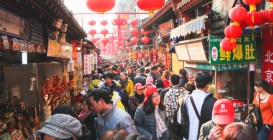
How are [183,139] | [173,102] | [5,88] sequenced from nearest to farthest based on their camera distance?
[183,139], [5,88], [173,102]

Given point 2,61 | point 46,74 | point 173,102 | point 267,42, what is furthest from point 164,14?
point 2,61

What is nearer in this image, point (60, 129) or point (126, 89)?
point (60, 129)

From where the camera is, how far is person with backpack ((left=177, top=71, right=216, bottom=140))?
5238mm

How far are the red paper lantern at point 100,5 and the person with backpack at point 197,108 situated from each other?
3.90 m

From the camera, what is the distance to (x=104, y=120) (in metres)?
4.72

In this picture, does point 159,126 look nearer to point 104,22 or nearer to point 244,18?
point 244,18

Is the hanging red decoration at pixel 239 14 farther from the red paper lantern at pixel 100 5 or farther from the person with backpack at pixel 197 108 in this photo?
the red paper lantern at pixel 100 5

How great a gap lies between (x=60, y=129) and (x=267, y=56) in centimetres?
781

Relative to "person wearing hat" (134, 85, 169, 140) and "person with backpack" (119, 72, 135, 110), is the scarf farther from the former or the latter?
"person with backpack" (119, 72, 135, 110)

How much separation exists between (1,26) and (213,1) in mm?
7148

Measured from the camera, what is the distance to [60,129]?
3248 millimetres

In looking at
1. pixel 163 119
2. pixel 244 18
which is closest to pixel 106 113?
pixel 163 119

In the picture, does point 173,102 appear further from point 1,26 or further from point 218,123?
point 1,26

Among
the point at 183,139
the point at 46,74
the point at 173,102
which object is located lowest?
the point at 183,139
